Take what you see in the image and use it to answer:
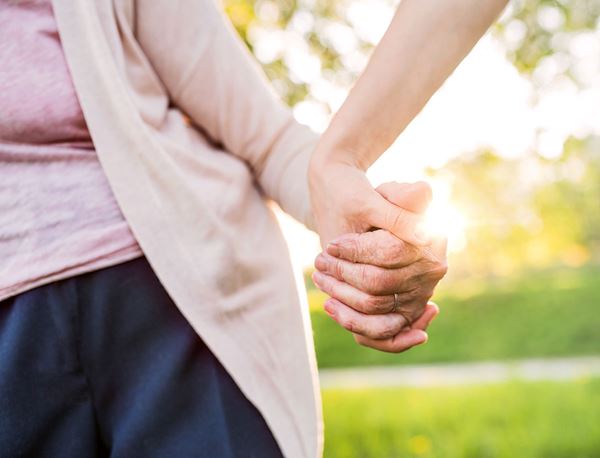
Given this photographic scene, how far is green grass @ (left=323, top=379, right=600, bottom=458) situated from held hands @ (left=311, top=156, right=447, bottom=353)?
4.59 metres

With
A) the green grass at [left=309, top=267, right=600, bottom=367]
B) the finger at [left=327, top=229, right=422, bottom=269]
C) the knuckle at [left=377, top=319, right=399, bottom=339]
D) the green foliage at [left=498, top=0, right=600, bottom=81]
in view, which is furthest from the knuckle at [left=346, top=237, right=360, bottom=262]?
the green grass at [left=309, top=267, right=600, bottom=367]

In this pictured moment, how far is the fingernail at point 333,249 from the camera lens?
1.14 m

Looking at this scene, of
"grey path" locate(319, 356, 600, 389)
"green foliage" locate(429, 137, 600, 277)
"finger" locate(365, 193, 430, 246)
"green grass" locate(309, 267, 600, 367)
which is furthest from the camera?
"green foliage" locate(429, 137, 600, 277)

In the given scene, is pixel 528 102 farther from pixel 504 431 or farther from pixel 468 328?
pixel 468 328

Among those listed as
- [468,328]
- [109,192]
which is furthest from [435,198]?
[468,328]

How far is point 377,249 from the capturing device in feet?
3.60

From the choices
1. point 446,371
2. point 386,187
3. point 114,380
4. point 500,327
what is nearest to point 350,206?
point 386,187

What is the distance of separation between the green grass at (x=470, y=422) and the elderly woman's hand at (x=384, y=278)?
15.0 feet

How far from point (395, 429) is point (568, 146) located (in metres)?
2.56

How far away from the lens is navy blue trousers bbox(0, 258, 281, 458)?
1139 mm

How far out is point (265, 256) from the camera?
4.33 feet

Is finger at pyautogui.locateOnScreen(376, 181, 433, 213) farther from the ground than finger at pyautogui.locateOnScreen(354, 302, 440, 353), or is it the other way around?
finger at pyautogui.locateOnScreen(376, 181, 433, 213)

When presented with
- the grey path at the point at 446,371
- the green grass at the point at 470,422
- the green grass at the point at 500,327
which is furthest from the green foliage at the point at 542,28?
the green grass at the point at 500,327

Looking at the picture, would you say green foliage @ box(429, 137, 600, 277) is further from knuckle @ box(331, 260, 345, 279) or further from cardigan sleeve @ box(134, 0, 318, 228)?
knuckle @ box(331, 260, 345, 279)
